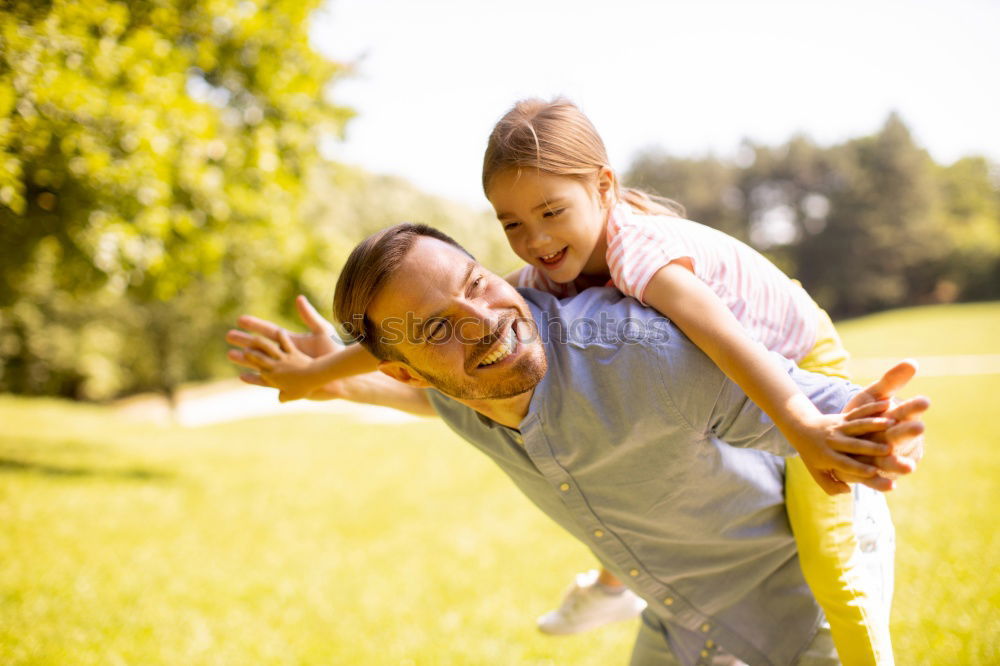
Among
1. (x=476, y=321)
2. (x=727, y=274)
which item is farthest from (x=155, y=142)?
(x=727, y=274)

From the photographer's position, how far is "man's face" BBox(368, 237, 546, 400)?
6.67ft

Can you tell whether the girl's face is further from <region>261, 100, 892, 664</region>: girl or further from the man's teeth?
the man's teeth

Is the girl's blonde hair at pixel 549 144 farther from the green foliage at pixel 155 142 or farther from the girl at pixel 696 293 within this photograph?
the green foliage at pixel 155 142

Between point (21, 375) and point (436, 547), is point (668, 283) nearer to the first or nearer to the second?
point (436, 547)

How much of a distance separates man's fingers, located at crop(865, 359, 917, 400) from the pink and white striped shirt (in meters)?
0.62

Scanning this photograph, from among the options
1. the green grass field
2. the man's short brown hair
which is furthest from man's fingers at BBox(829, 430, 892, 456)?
the green grass field

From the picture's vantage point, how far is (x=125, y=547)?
674 centimetres

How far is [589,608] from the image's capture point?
3596 mm

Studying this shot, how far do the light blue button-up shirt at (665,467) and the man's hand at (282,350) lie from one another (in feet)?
1.86

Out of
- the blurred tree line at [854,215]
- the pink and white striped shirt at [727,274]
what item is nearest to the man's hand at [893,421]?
the pink and white striped shirt at [727,274]

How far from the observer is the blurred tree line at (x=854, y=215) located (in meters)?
40.0

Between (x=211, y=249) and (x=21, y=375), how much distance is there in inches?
848

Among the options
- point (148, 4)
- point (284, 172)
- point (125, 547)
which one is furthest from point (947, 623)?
point (148, 4)

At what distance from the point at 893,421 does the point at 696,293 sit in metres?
0.56
